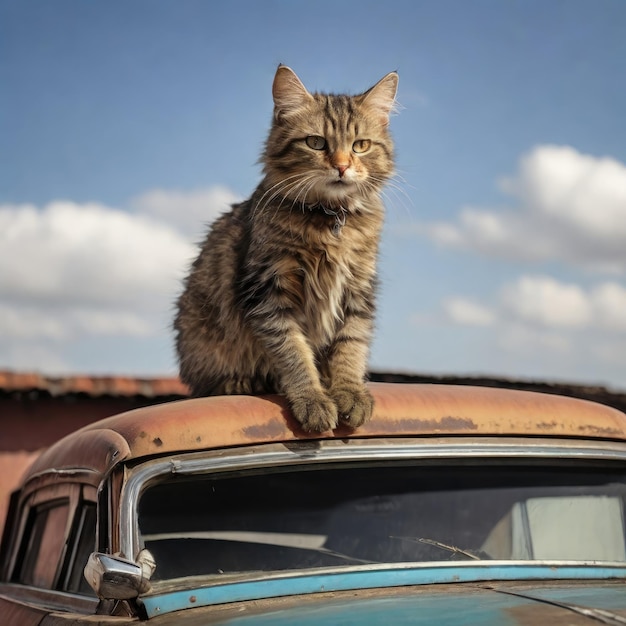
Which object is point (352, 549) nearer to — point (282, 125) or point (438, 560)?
point (438, 560)

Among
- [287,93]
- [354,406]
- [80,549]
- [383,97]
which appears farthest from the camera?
[383,97]

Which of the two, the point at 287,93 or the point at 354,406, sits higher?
the point at 287,93

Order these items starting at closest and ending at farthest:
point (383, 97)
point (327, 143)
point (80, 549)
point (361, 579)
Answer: point (361, 579)
point (80, 549)
point (327, 143)
point (383, 97)

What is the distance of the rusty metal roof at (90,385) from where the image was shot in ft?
32.6

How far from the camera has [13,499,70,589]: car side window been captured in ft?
10.3

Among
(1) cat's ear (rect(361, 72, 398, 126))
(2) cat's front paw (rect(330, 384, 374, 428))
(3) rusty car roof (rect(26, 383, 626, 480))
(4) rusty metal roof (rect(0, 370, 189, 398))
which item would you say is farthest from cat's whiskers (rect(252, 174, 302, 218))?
(4) rusty metal roof (rect(0, 370, 189, 398))

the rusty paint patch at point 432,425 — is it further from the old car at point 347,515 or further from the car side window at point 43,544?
the car side window at point 43,544

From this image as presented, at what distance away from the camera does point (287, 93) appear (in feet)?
12.6

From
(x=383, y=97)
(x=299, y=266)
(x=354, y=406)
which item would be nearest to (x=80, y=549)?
(x=354, y=406)

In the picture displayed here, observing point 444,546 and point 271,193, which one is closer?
point 444,546

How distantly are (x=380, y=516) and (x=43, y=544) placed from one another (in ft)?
4.53

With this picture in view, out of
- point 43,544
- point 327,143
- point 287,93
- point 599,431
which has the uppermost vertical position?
point 287,93

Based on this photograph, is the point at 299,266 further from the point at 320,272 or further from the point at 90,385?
the point at 90,385

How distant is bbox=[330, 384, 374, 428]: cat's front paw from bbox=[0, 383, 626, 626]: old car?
0.04 meters
